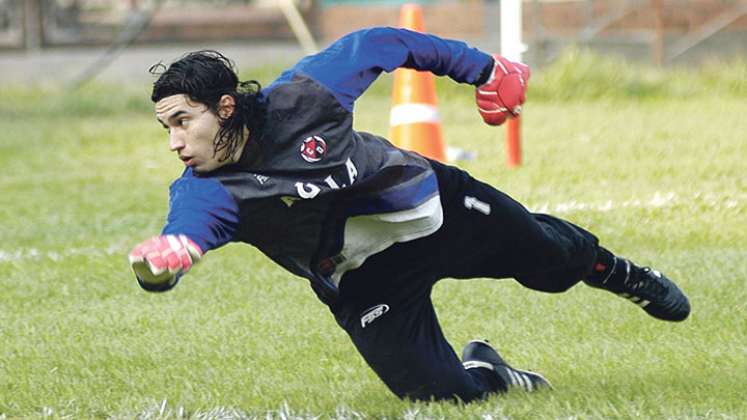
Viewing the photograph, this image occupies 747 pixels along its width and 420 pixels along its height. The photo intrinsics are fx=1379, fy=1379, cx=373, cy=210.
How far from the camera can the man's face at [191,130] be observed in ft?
11.1

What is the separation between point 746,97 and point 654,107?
1015 mm

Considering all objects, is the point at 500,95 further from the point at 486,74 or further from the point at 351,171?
the point at 351,171

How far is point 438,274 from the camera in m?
3.93

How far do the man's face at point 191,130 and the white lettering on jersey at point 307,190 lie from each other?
0.20 meters

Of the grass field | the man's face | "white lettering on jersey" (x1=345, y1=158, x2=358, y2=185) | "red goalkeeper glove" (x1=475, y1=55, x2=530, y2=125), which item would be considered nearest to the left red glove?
the man's face

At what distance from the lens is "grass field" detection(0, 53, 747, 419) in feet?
Answer: 13.3

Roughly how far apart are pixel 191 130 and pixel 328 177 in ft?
1.23

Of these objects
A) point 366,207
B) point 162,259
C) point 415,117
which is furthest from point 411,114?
point 162,259

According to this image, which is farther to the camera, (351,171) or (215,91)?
(351,171)

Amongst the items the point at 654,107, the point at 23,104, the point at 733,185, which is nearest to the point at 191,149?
the point at 733,185

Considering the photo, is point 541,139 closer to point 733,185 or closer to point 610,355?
point 733,185

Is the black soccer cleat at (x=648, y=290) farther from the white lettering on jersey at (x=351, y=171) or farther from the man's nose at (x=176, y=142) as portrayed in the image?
the man's nose at (x=176, y=142)

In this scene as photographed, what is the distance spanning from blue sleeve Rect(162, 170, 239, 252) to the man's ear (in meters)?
0.17

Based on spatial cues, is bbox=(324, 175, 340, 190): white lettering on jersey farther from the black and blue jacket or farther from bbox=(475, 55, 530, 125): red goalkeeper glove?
bbox=(475, 55, 530, 125): red goalkeeper glove
